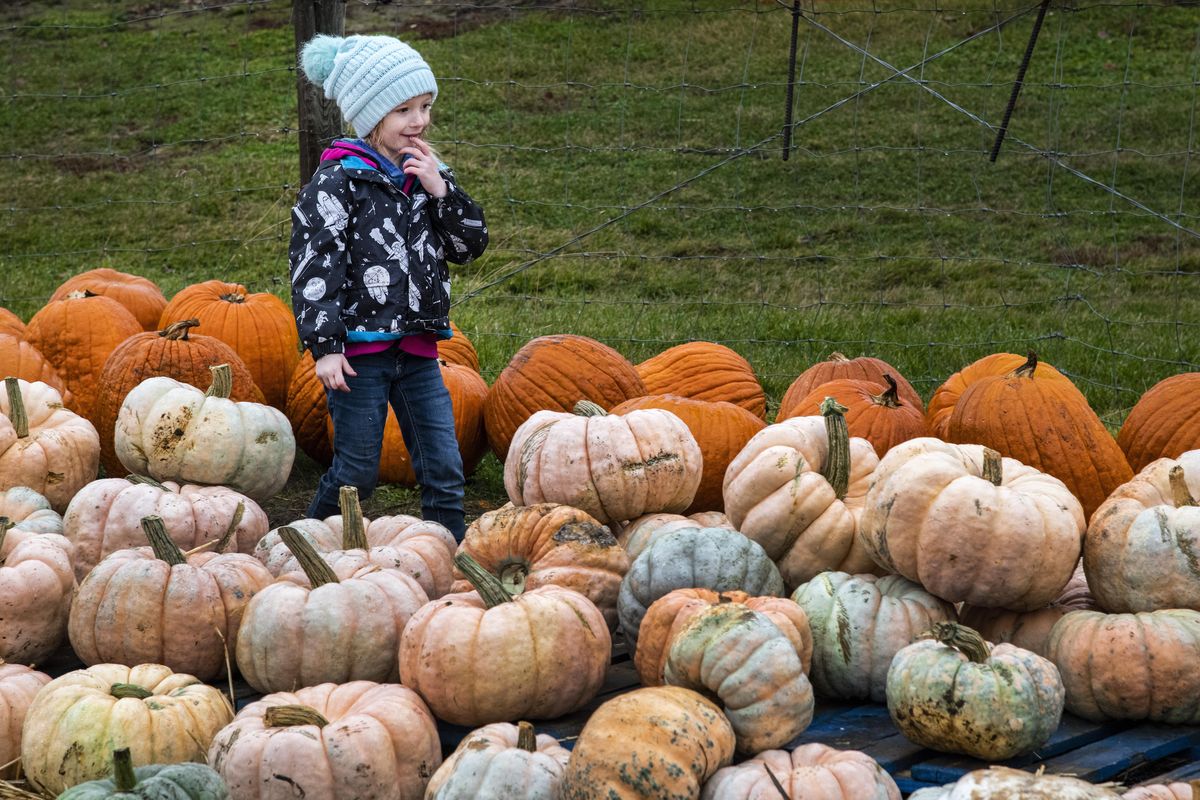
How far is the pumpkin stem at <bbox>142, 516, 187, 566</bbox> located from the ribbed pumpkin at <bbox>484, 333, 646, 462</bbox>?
1860mm

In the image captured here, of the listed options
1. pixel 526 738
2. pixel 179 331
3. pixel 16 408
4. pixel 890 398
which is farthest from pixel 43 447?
pixel 890 398

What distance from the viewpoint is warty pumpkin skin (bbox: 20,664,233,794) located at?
121 inches

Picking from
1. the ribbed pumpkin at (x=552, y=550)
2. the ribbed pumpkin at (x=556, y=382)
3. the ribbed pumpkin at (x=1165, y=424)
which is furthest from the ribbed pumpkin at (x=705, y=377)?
the ribbed pumpkin at (x=552, y=550)

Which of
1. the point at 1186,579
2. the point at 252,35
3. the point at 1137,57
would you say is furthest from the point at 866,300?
the point at 252,35

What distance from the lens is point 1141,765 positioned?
323cm

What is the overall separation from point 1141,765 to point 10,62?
50.7 ft

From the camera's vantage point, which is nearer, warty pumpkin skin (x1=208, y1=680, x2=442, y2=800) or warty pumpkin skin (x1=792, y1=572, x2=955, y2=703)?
warty pumpkin skin (x1=208, y1=680, x2=442, y2=800)

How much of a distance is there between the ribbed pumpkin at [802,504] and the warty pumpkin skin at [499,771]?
116cm

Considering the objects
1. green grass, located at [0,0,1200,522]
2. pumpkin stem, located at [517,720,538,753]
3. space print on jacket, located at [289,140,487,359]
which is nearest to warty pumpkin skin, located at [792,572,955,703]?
pumpkin stem, located at [517,720,538,753]

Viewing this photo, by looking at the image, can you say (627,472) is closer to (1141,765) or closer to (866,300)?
(1141,765)

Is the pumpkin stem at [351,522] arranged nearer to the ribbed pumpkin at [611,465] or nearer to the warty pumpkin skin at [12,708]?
the ribbed pumpkin at [611,465]

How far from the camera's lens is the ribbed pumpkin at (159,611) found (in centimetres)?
359

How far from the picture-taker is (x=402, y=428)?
4891 millimetres

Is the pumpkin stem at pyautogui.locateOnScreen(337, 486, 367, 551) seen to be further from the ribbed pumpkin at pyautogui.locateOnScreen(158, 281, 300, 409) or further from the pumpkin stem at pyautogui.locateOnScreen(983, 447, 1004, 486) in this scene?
the ribbed pumpkin at pyautogui.locateOnScreen(158, 281, 300, 409)
